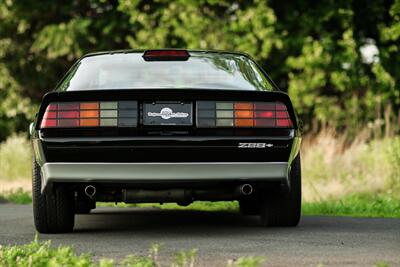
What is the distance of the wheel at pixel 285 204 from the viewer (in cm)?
798

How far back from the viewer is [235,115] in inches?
293

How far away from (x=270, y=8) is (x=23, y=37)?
847cm

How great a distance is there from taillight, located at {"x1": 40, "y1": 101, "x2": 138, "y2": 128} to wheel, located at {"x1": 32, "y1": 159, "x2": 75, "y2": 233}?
0.56 meters

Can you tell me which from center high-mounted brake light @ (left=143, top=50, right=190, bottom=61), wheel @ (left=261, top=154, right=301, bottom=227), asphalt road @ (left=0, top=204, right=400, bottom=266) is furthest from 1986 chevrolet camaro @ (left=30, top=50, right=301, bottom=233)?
center high-mounted brake light @ (left=143, top=50, right=190, bottom=61)

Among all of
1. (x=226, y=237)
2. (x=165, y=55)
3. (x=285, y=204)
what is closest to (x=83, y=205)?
(x=165, y=55)

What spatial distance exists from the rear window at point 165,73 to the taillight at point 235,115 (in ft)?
0.98

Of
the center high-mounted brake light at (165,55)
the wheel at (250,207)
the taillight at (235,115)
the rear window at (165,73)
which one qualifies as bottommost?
the wheel at (250,207)

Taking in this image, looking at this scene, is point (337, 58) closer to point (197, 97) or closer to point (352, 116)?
point (352, 116)

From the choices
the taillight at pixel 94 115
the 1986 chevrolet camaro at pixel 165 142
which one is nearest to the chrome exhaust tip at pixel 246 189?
the 1986 chevrolet camaro at pixel 165 142

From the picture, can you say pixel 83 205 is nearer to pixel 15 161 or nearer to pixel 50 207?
pixel 50 207

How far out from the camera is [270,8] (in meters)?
22.2

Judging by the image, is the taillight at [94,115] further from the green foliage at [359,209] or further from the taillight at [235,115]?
the green foliage at [359,209]

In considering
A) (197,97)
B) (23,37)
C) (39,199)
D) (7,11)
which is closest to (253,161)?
(197,97)

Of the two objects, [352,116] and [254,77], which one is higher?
[254,77]
